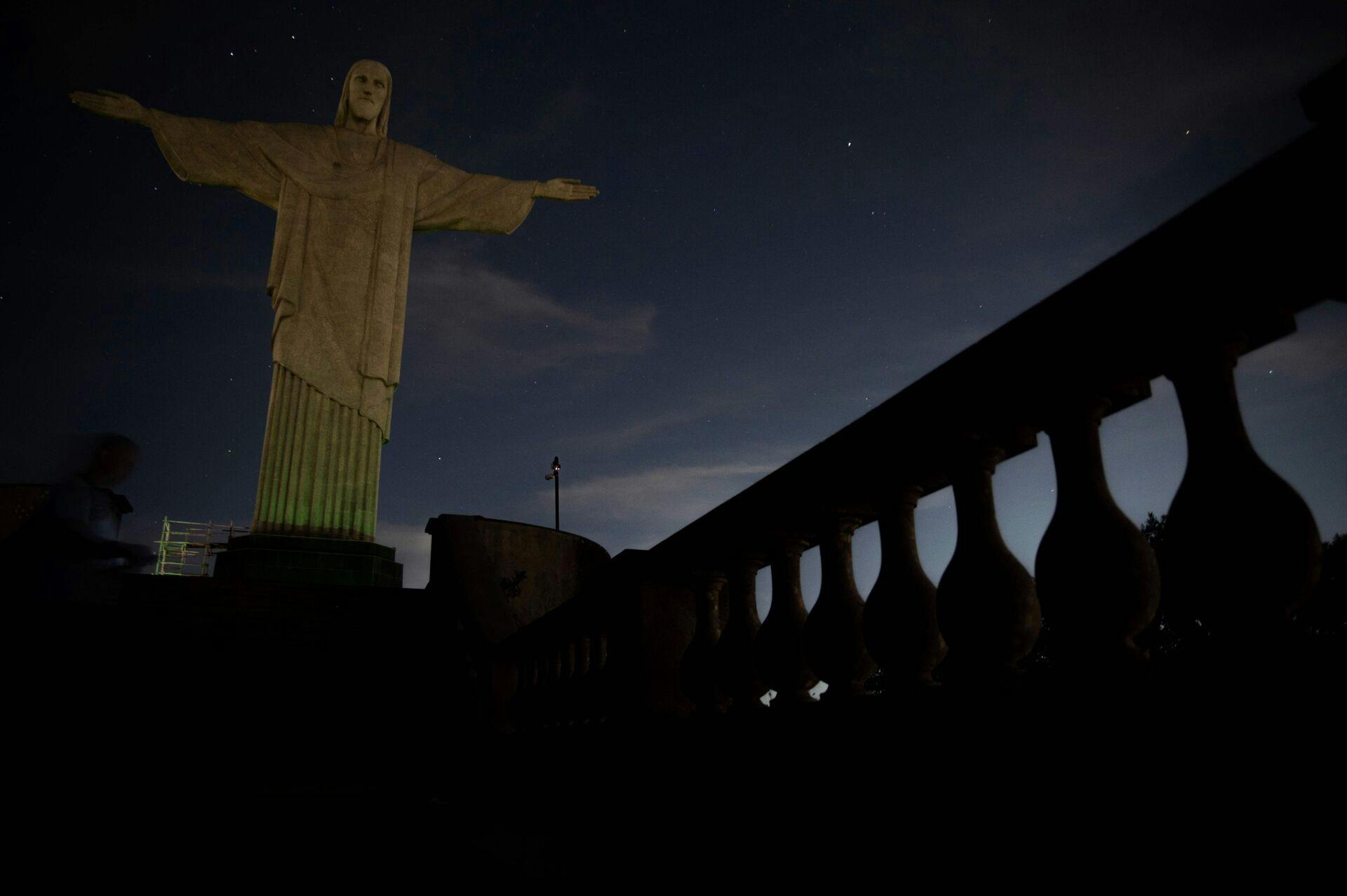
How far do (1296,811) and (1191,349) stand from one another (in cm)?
60

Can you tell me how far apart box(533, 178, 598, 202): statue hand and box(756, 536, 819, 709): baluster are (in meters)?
10.8

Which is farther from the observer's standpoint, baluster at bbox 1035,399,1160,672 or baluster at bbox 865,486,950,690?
baluster at bbox 865,486,950,690

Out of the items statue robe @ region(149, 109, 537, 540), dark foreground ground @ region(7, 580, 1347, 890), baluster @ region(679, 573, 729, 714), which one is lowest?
dark foreground ground @ region(7, 580, 1347, 890)

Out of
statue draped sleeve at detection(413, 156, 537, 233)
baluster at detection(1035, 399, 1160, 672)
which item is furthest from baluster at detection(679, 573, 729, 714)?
statue draped sleeve at detection(413, 156, 537, 233)

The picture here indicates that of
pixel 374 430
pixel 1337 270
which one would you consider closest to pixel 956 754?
pixel 1337 270

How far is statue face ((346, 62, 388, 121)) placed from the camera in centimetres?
1209

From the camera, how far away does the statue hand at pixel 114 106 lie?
10.3 m

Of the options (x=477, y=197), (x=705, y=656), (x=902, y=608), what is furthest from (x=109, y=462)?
(x=477, y=197)

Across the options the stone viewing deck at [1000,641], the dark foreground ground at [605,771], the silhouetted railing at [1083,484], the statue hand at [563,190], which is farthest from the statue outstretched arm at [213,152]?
the silhouetted railing at [1083,484]

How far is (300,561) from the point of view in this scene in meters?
9.80

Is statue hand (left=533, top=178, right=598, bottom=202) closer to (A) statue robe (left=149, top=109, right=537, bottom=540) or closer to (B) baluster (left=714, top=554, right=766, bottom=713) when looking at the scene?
(A) statue robe (left=149, top=109, right=537, bottom=540)

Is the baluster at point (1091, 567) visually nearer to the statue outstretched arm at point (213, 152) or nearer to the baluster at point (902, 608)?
the baluster at point (902, 608)

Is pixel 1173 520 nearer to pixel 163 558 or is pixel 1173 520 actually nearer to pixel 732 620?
pixel 732 620

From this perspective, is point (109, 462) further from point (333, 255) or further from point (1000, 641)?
point (333, 255)
